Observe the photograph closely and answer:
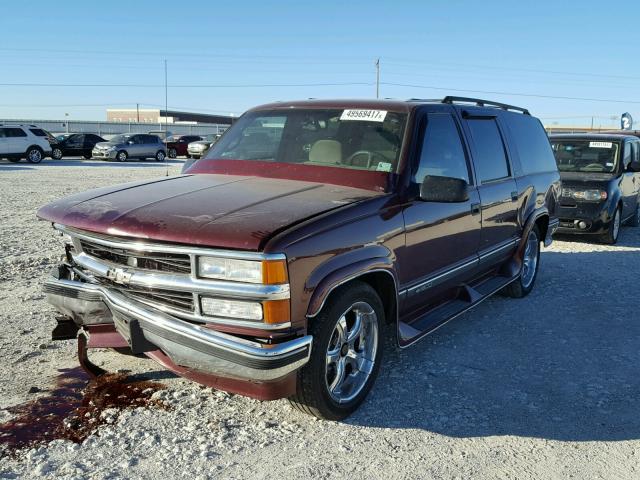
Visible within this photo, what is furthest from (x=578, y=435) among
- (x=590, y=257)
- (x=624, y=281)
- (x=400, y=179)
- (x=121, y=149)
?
(x=121, y=149)

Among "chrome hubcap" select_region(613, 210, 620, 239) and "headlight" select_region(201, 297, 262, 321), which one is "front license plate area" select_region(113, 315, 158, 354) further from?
"chrome hubcap" select_region(613, 210, 620, 239)

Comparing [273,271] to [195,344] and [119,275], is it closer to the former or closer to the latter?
[195,344]

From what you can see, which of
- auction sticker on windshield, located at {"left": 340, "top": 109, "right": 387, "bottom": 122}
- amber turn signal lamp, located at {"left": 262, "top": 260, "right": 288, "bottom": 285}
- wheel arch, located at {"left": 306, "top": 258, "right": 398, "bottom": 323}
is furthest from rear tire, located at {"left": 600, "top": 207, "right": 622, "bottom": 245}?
amber turn signal lamp, located at {"left": 262, "top": 260, "right": 288, "bottom": 285}

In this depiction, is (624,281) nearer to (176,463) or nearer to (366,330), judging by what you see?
(366,330)

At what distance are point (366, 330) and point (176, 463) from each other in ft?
4.60

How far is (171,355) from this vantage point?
3.12 metres

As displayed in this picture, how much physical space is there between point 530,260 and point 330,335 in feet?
13.6

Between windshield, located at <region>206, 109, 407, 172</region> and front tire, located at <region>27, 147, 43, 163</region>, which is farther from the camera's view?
front tire, located at <region>27, 147, 43, 163</region>

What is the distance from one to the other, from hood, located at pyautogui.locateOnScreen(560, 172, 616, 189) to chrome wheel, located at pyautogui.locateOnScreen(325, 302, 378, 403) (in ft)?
22.9

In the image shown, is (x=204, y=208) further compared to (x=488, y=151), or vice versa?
(x=488, y=151)

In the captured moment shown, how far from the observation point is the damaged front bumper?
2.94 meters

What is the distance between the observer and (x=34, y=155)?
1035 inches

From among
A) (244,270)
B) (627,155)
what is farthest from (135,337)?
(627,155)

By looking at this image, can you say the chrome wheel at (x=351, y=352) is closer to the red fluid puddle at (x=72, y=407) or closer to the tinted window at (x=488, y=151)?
the red fluid puddle at (x=72, y=407)
